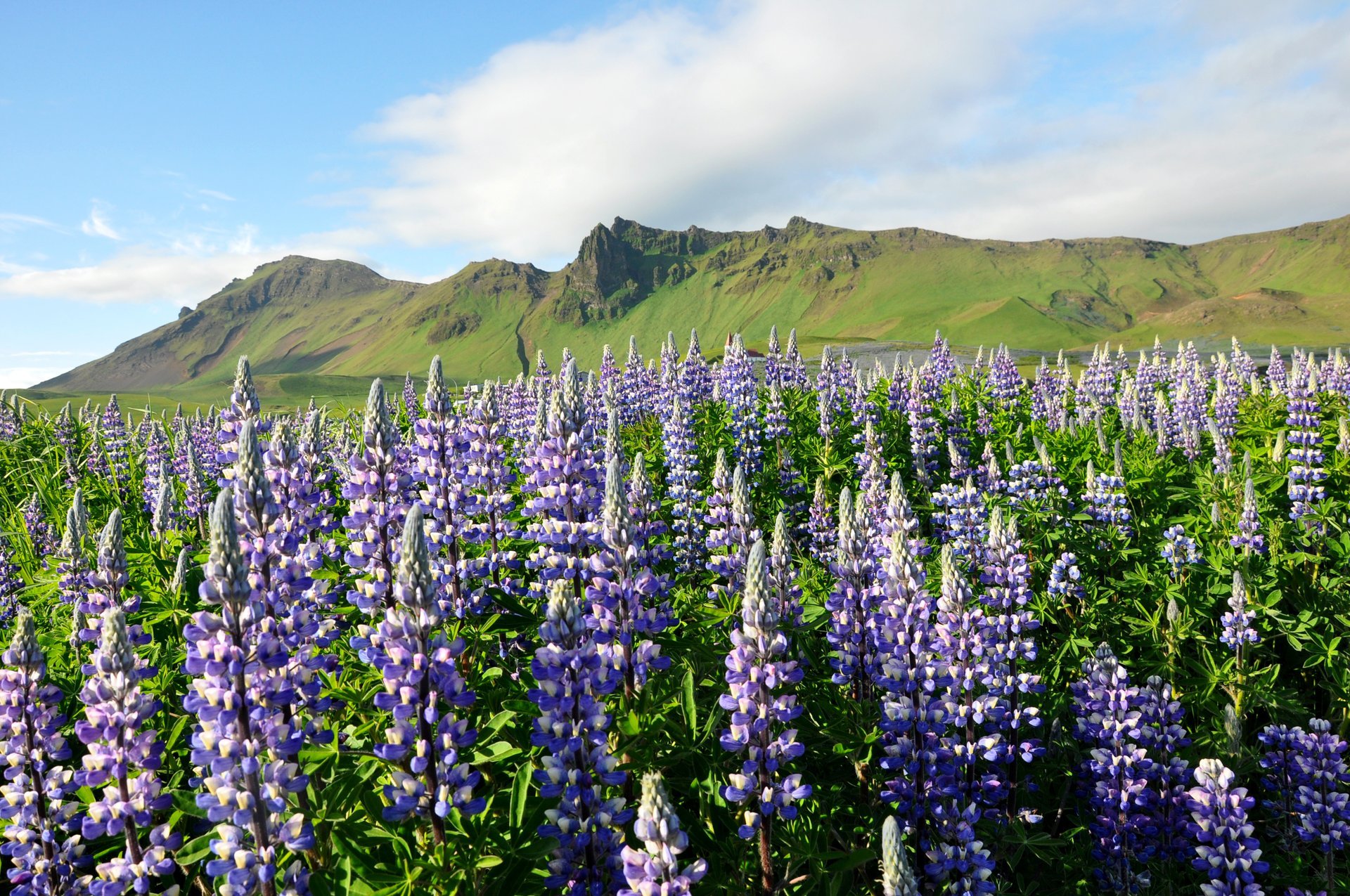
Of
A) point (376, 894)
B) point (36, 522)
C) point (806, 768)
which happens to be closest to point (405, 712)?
point (376, 894)

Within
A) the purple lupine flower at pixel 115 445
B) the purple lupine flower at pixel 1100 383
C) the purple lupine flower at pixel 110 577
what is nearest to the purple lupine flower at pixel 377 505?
the purple lupine flower at pixel 110 577

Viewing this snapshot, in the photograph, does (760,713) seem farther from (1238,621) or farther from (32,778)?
(1238,621)

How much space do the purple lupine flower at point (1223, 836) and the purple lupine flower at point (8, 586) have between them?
33.3 feet

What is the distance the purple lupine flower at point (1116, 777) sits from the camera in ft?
15.9

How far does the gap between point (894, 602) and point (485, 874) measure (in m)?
2.78

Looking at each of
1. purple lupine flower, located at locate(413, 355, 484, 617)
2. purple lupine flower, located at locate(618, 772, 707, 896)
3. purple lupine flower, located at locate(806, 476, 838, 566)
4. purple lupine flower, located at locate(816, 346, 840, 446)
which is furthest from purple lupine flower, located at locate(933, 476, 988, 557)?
purple lupine flower, located at locate(618, 772, 707, 896)

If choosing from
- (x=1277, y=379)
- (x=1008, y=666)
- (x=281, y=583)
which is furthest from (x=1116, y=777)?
(x=1277, y=379)

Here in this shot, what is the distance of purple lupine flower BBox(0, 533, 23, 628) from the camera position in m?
7.01

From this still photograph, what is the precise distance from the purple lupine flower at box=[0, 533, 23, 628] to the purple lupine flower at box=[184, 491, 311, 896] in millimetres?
5983

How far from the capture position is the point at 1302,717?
21.7 ft

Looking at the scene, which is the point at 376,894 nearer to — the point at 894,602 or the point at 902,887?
the point at 902,887

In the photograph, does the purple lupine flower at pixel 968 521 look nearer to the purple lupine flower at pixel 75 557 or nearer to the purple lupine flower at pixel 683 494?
the purple lupine flower at pixel 683 494

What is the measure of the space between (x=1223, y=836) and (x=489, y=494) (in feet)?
18.4

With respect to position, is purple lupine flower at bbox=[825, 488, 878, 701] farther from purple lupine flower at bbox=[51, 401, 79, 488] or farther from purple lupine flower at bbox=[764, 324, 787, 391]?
purple lupine flower at bbox=[51, 401, 79, 488]
